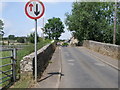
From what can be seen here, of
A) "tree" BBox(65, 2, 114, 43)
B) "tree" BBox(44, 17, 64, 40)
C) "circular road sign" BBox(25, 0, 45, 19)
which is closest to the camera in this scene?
"circular road sign" BBox(25, 0, 45, 19)

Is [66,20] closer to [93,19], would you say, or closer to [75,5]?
[75,5]

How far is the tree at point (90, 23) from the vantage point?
3631 centimetres

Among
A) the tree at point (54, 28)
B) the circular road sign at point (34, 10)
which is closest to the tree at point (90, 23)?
the circular road sign at point (34, 10)

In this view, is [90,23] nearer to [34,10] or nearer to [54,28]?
[34,10]

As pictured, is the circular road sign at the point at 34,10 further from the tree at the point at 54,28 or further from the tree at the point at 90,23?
the tree at the point at 54,28

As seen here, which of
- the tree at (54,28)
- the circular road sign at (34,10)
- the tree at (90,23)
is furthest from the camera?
the tree at (54,28)

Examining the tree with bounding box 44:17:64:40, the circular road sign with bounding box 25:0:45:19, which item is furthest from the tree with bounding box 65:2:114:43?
the tree with bounding box 44:17:64:40

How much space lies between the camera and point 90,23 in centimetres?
3603

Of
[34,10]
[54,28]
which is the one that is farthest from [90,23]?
[54,28]

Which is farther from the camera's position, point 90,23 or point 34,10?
point 90,23

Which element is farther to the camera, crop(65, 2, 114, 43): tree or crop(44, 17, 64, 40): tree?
crop(44, 17, 64, 40): tree

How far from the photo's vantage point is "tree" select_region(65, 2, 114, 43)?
3631cm

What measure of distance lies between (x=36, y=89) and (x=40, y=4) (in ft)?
10.9

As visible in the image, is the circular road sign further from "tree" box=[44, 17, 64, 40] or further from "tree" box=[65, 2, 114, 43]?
"tree" box=[44, 17, 64, 40]
